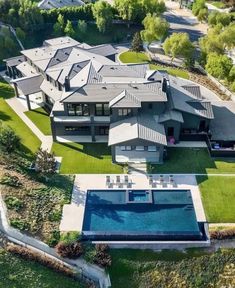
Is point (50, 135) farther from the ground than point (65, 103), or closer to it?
closer to it

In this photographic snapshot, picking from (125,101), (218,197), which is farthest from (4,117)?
(218,197)

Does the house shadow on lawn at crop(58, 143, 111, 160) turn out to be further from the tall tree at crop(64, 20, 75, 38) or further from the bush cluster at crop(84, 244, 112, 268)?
the tall tree at crop(64, 20, 75, 38)

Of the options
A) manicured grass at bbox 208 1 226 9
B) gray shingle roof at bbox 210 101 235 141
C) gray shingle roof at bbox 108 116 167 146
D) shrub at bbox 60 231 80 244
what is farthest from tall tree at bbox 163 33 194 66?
shrub at bbox 60 231 80 244

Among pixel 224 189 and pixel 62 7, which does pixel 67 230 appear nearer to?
pixel 224 189

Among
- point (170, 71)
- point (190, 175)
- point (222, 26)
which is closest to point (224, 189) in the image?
point (190, 175)

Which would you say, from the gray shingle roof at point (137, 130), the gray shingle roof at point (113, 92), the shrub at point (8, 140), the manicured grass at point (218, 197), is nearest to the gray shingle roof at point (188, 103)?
the gray shingle roof at point (113, 92)

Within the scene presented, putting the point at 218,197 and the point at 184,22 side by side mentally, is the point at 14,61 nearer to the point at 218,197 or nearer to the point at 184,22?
the point at 218,197
